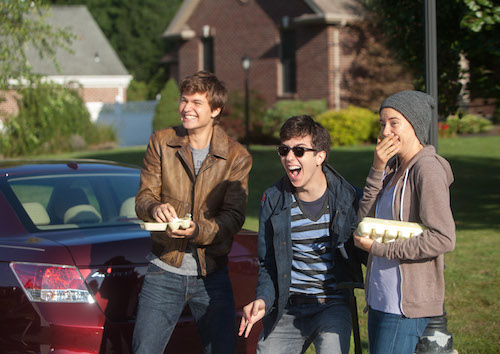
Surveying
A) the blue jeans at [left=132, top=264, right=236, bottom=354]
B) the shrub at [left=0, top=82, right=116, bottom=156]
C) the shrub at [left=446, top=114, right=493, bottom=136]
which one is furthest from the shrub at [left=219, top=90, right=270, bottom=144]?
the blue jeans at [left=132, top=264, right=236, bottom=354]

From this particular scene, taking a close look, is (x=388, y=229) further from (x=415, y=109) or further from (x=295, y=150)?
(x=295, y=150)

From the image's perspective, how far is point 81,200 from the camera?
532cm

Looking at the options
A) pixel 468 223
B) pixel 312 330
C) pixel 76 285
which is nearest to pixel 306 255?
pixel 312 330

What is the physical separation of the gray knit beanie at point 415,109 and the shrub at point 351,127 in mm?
21519

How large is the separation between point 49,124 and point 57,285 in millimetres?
24343

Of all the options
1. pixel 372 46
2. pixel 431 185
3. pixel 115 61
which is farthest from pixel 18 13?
pixel 115 61

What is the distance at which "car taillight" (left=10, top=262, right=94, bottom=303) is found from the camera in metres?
4.03

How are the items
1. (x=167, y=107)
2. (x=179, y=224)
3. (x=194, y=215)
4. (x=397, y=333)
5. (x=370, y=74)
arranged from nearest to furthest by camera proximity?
(x=397, y=333) < (x=179, y=224) < (x=194, y=215) < (x=370, y=74) < (x=167, y=107)

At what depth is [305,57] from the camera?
93.4 ft

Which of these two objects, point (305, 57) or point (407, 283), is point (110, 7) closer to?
point (305, 57)

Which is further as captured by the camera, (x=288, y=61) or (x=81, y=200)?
(x=288, y=61)

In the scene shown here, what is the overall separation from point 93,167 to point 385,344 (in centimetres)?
318

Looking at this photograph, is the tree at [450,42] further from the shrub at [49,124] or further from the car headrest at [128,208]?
the shrub at [49,124]

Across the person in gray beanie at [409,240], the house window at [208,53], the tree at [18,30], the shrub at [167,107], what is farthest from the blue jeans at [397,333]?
the house window at [208,53]
